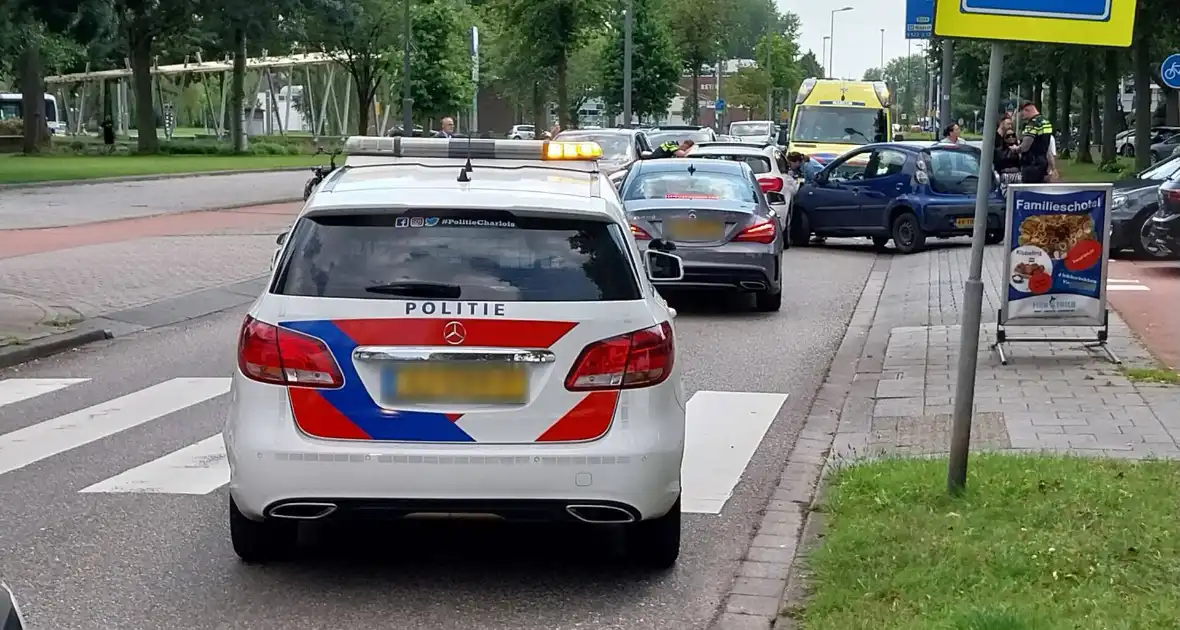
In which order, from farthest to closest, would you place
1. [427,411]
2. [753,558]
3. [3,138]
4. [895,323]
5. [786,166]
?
[3,138]
[786,166]
[895,323]
[753,558]
[427,411]

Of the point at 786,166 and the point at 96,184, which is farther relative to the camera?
the point at 96,184

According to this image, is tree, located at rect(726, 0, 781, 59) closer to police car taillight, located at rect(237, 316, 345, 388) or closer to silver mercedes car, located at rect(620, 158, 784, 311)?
silver mercedes car, located at rect(620, 158, 784, 311)

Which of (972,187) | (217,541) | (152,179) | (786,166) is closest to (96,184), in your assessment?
(152,179)

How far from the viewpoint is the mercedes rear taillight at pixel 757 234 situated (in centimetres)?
1475

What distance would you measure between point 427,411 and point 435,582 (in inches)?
38.7

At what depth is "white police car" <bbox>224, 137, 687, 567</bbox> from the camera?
18.1 feet

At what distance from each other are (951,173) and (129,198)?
57.5 feet

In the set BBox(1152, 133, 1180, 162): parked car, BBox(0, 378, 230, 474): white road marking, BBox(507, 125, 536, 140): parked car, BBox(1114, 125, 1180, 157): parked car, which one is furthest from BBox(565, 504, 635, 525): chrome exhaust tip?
BBox(1114, 125, 1180, 157): parked car

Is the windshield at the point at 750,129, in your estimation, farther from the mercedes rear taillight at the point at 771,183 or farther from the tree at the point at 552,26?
the mercedes rear taillight at the point at 771,183

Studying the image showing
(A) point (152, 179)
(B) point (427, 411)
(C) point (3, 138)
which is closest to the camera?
(B) point (427, 411)

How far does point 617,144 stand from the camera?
89.8ft

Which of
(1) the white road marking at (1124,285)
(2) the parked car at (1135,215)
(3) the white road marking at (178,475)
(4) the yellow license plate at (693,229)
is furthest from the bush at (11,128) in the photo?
(3) the white road marking at (178,475)

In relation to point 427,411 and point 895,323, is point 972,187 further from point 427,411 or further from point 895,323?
point 427,411

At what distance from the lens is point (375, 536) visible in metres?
6.86
